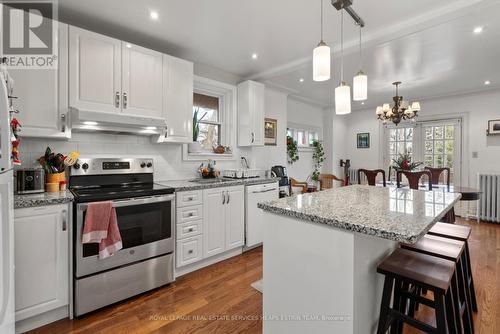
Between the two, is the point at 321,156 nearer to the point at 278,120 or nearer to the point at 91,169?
the point at 278,120

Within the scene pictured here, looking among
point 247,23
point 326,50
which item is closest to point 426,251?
point 326,50

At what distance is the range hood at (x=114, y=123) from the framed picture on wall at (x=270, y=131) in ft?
6.61

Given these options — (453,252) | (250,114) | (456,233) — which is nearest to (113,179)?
(250,114)

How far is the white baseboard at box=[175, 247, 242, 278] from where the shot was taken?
2574 millimetres

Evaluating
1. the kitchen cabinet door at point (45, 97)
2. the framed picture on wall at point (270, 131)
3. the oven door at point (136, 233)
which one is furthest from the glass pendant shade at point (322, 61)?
the framed picture on wall at point (270, 131)

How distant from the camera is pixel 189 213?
256 centimetres

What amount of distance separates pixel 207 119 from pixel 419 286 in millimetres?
3025

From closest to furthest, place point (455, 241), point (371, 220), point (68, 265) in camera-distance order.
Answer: point (371, 220)
point (455, 241)
point (68, 265)

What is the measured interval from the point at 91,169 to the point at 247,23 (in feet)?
6.77

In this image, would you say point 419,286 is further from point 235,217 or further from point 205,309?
point 235,217

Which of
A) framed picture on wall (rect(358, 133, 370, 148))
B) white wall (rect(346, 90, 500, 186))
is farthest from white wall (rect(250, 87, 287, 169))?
white wall (rect(346, 90, 500, 186))

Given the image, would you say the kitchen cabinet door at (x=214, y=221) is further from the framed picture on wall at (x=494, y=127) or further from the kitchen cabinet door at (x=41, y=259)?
the framed picture on wall at (x=494, y=127)

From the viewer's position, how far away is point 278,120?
4.47 m

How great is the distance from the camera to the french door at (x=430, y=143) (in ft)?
16.5
